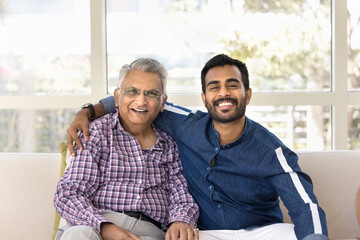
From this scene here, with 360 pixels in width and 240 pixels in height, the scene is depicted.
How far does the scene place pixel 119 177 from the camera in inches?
84.3

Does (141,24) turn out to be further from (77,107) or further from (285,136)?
(285,136)

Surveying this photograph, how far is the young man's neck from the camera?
2176 millimetres

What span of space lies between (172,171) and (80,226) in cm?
56

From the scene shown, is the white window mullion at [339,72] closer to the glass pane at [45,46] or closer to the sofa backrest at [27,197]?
the glass pane at [45,46]

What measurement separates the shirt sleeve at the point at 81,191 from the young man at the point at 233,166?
12 centimetres

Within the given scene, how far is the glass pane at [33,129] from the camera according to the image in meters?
3.33

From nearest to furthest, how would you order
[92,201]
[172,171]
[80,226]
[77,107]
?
[80,226] → [92,201] → [172,171] → [77,107]

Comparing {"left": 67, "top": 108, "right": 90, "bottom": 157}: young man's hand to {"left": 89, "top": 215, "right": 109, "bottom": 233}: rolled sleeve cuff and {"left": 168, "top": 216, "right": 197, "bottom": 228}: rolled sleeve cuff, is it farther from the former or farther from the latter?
{"left": 168, "top": 216, "right": 197, "bottom": 228}: rolled sleeve cuff

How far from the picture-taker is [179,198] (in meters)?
2.18

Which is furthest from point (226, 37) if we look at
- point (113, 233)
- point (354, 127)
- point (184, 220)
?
point (113, 233)

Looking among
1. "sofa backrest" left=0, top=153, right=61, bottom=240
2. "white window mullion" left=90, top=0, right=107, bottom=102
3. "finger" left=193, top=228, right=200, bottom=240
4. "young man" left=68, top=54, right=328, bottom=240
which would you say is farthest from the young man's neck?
"white window mullion" left=90, top=0, right=107, bottom=102

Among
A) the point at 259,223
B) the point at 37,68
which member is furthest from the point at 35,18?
the point at 259,223

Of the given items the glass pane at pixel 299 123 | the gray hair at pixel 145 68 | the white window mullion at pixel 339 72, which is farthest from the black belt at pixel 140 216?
the white window mullion at pixel 339 72

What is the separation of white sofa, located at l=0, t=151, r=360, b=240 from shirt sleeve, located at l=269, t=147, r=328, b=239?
0.49m
